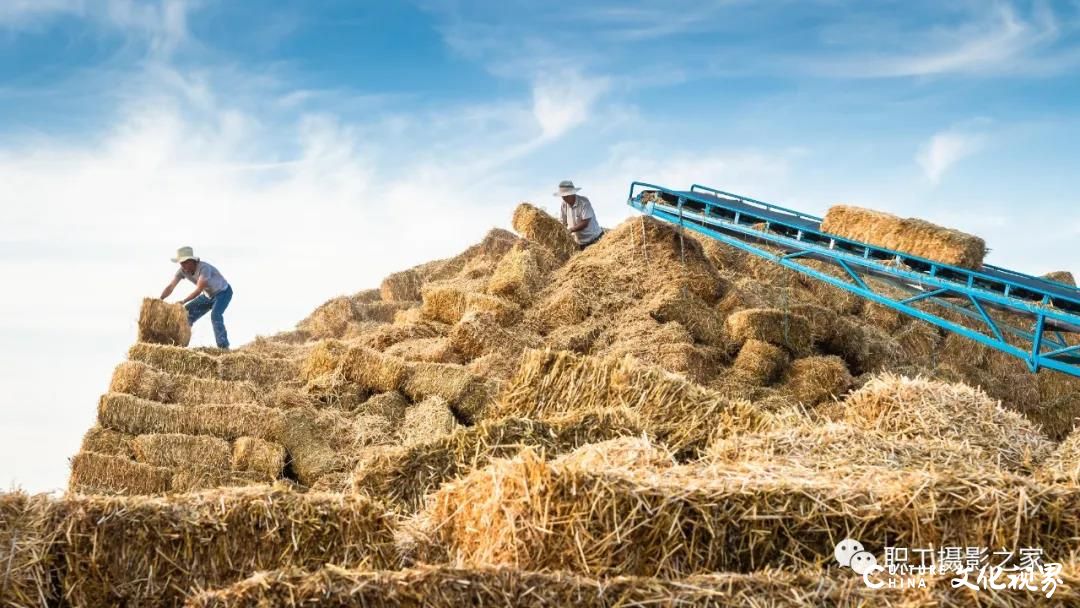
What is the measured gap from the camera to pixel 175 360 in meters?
11.0

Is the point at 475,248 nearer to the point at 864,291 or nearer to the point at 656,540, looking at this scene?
the point at 864,291

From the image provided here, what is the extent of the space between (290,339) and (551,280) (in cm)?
426

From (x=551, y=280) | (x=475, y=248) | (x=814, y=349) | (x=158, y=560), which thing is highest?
(x=475, y=248)

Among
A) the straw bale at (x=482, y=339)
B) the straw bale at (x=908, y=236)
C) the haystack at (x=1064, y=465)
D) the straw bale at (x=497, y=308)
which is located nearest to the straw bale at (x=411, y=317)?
the straw bale at (x=497, y=308)

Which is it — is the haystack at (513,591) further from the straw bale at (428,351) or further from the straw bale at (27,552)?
the straw bale at (428,351)

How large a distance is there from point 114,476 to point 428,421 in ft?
9.13

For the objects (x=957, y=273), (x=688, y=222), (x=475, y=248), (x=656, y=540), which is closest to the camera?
(x=656, y=540)

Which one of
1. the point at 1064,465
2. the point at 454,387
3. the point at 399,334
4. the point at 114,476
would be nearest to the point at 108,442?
the point at 114,476

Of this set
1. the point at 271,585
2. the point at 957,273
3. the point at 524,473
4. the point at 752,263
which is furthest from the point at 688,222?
the point at 271,585

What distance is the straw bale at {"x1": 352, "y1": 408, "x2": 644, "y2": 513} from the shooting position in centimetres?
657

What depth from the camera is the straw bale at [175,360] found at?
1097 centimetres

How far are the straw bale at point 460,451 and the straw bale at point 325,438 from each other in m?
3.07

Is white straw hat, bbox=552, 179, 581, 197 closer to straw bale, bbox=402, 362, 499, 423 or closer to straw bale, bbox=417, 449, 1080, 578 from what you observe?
straw bale, bbox=402, 362, 499, 423

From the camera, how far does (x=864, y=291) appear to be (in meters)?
12.5
